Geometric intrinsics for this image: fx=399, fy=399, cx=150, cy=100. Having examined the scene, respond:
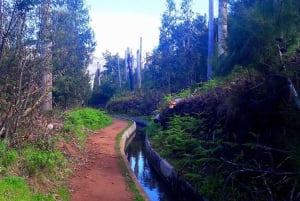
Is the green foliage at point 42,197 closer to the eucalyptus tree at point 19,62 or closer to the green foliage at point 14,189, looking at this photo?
the green foliage at point 14,189

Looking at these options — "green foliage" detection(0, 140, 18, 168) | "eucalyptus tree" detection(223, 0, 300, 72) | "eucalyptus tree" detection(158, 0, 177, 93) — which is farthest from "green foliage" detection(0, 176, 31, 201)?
"eucalyptus tree" detection(158, 0, 177, 93)

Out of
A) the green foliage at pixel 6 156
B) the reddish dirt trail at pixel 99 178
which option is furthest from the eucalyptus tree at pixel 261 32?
the green foliage at pixel 6 156

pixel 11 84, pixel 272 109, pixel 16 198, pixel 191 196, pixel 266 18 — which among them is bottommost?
pixel 191 196

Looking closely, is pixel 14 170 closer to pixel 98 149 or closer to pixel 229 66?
pixel 229 66

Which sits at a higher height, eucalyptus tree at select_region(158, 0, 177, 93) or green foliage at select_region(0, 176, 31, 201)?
eucalyptus tree at select_region(158, 0, 177, 93)

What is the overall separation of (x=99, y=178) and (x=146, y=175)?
2981mm

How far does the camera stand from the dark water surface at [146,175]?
1061 centimetres

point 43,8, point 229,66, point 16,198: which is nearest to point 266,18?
point 229,66

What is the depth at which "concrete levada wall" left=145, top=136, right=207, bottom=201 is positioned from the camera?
9.40 meters

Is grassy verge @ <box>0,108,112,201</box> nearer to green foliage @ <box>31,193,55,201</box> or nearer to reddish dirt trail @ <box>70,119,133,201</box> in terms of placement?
green foliage @ <box>31,193,55,201</box>

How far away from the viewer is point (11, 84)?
33.0ft

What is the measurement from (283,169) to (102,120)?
1826cm

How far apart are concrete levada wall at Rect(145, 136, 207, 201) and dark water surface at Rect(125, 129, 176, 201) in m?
0.20

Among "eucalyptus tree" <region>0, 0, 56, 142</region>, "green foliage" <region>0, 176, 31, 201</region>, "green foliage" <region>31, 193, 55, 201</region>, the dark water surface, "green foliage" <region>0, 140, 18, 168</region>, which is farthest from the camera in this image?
the dark water surface
